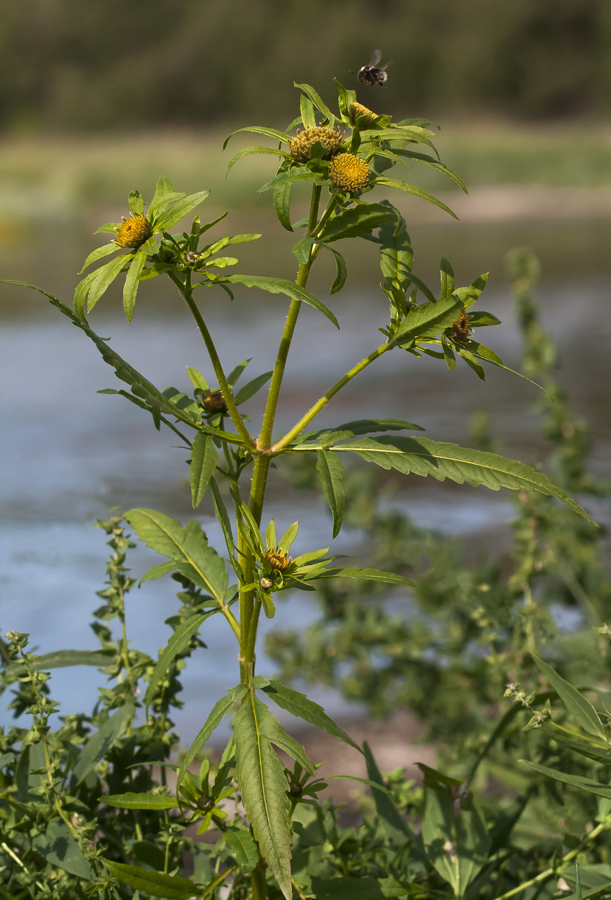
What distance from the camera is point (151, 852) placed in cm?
40

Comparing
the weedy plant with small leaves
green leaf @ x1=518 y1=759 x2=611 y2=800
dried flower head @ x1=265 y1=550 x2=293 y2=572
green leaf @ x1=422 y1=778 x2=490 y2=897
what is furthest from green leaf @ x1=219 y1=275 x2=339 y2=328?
green leaf @ x1=422 y1=778 x2=490 y2=897

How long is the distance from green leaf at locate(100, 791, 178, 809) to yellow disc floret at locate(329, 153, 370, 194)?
10.4 inches

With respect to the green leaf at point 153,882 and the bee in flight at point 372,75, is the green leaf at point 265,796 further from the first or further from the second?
the bee in flight at point 372,75

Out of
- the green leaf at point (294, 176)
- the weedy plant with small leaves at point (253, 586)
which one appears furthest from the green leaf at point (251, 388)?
the green leaf at point (294, 176)

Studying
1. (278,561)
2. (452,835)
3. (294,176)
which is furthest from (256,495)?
(452,835)

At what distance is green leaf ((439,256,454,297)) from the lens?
35cm

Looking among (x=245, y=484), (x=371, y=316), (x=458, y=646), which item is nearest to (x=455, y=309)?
(x=458, y=646)

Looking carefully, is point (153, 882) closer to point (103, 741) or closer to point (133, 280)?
point (103, 741)

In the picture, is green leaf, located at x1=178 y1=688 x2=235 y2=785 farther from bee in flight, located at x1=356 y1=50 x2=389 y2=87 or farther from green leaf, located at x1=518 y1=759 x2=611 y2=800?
bee in flight, located at x1=356 y1=50 x2=389 y2=87

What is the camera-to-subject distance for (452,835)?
1.54 feet

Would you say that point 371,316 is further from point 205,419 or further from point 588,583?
point 205,419

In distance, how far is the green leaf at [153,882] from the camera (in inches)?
13.3

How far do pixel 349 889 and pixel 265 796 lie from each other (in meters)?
0.11

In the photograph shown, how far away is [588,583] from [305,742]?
40 cm
